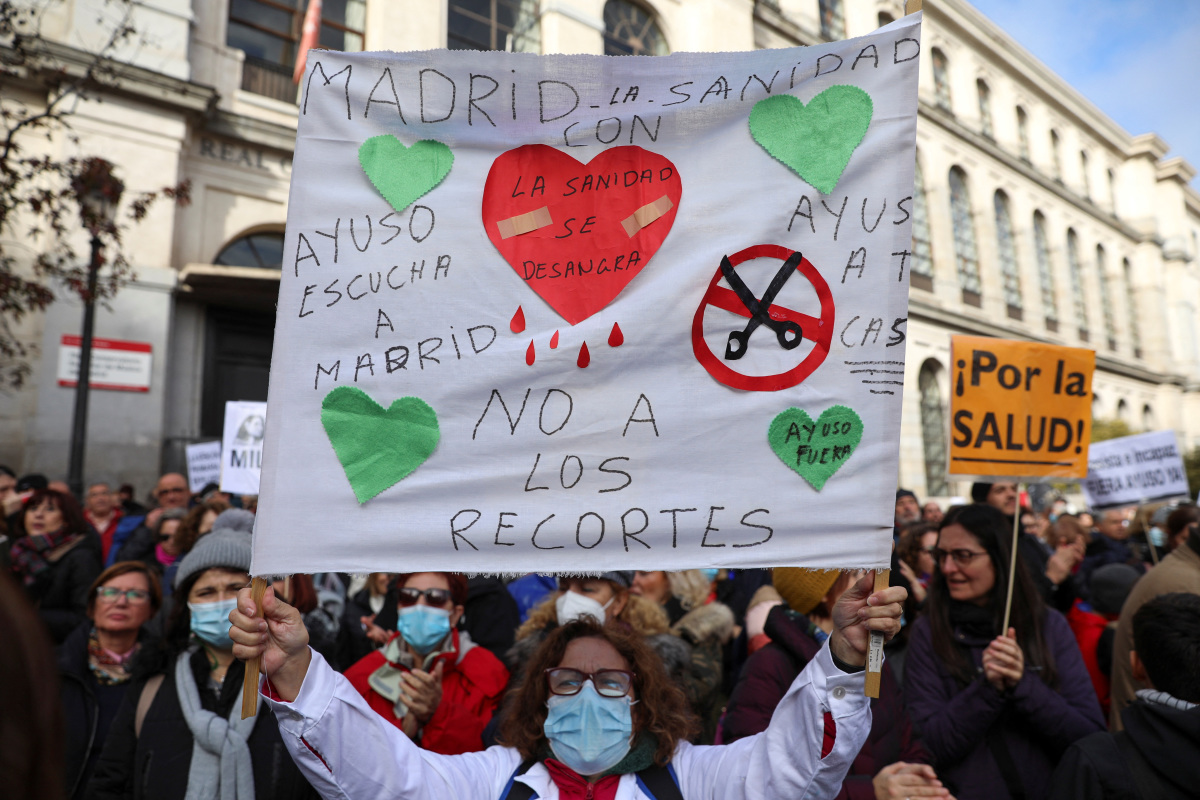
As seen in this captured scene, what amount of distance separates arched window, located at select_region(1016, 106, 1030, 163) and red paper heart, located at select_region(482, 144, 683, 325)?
33393mm

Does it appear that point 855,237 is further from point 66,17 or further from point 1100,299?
point 1100,299

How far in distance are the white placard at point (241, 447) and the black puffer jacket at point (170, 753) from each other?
3.58m

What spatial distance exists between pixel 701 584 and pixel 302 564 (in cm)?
278

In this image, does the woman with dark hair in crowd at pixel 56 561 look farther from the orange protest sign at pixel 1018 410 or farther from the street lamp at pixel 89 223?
the orange protest sign at pixel 1018 410

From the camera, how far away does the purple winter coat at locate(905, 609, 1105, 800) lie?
270cm

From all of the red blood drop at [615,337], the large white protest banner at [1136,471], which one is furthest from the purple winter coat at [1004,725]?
the large white protest banner at [1136,471]

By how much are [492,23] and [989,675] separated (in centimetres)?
1584

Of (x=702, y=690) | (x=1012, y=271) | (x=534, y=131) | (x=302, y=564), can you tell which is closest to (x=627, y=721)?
(x=302, y=564)

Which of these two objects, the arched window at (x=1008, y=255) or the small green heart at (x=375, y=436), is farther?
the arched window at (x=1008, y=255)

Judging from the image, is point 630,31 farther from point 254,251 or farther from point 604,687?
point 604,687

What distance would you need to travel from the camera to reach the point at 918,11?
209 cm

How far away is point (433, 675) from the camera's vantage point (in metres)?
3.03

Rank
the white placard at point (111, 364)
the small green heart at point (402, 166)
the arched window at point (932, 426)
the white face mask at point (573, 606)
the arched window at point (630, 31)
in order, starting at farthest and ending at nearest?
1. the arched window at point (932, 426)
2. the arched window at point (630, 31)
3. the white placard at point (111, 364)
4. the white face mask at point (573, 606)
5. the small green heart at point (402, 166)

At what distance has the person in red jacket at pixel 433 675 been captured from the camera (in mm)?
3047
